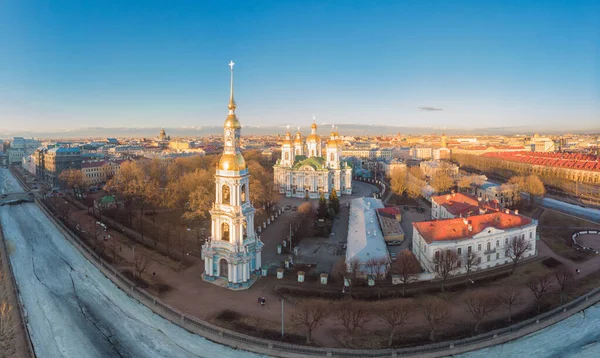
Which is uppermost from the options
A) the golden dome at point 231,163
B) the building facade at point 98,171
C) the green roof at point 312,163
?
the golden dome at point 231,163

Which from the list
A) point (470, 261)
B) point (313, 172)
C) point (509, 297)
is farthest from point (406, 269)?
point (313, 172)

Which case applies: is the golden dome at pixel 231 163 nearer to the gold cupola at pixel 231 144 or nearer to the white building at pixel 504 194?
the gold cupola at pixel 231 144

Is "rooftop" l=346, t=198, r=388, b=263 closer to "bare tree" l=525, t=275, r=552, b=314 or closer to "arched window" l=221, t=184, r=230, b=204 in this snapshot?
"bare tree" l=525, t=275, r=552, b=314

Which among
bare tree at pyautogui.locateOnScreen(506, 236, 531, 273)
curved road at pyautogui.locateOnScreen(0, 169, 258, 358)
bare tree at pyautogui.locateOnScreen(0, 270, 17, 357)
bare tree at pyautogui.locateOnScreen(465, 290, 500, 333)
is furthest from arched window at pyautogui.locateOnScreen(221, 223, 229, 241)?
bare tree at pyautogui.locateOnScreen(506, 236, 531, 273)

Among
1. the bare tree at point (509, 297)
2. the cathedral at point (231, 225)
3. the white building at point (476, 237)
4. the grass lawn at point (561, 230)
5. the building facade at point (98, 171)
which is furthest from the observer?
the building facade at point (98, 171)

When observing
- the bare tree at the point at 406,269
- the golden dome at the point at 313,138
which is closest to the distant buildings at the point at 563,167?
the golden dome at the point at 313,138

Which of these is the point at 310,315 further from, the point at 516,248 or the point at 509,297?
the point at 516,248
